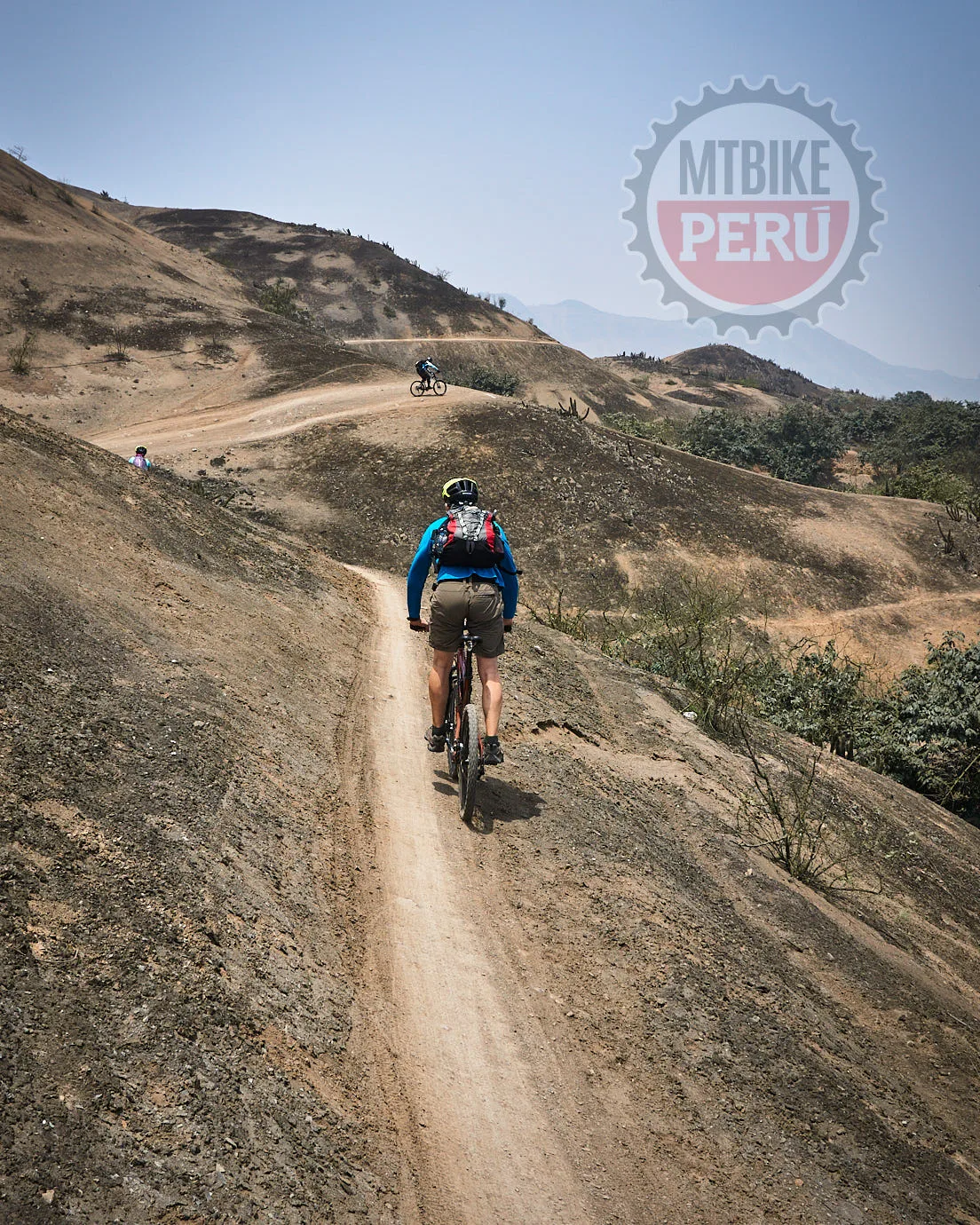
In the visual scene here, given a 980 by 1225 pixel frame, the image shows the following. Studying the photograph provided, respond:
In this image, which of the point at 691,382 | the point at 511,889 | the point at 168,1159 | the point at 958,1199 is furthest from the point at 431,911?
the point at 691,382

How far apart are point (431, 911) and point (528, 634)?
6805mm

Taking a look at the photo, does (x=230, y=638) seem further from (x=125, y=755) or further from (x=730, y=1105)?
(x=730, y=1105)

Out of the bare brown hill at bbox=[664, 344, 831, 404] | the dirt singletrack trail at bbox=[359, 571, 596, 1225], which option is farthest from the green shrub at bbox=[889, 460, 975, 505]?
the bare brown hill at bbox=[664, 344, 831, 404]

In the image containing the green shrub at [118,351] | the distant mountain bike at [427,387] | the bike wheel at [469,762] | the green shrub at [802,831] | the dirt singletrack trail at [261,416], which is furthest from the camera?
the green shrub at [118,351]

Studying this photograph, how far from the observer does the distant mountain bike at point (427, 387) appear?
29641mm

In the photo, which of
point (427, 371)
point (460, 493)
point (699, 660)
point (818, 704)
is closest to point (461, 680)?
point (460, 493)

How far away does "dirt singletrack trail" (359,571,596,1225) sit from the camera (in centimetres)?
349

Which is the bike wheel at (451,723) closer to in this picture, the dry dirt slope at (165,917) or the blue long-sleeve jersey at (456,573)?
the blue long-sleeve jersey at (456,573)

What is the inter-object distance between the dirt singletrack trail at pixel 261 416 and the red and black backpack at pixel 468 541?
19918mm

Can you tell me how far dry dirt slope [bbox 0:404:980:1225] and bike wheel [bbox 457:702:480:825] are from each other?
211 millimetres

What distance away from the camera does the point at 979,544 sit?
28.0 meters

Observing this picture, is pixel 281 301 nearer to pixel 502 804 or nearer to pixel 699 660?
pixel 699 660

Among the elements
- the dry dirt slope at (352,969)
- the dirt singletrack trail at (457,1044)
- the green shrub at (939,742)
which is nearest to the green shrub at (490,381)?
the green shrub at (939,742)

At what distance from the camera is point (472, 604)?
6.23 meters
